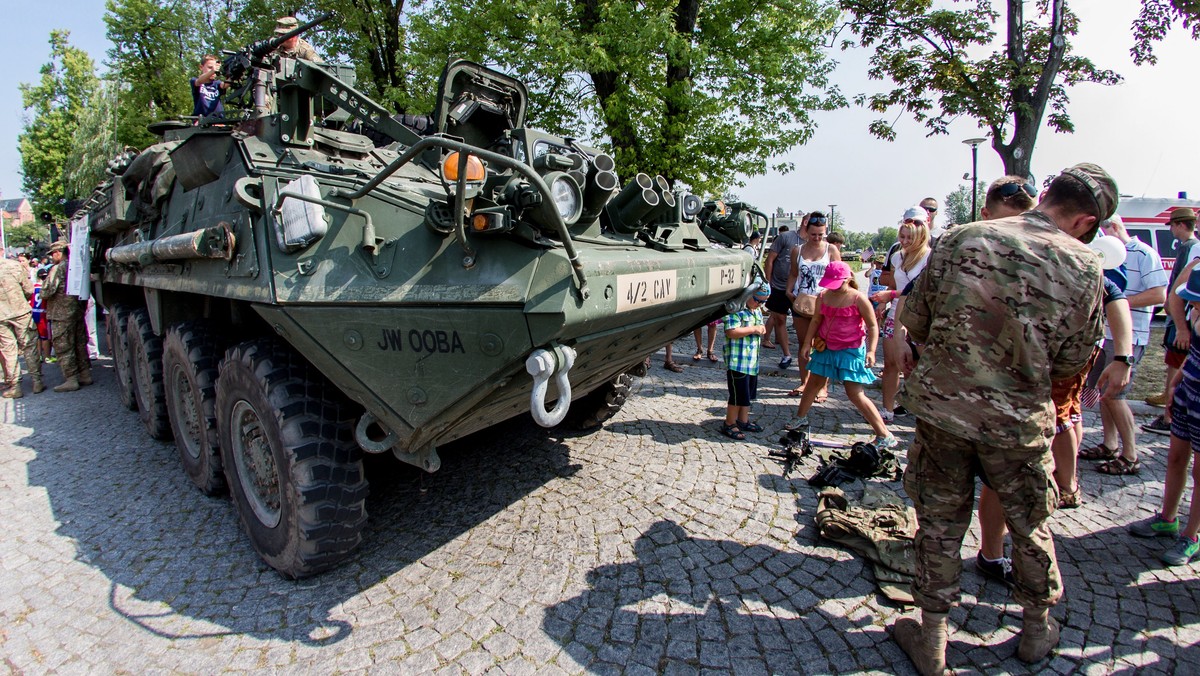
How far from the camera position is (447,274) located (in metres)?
2.37

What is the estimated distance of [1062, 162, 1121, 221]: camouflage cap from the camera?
224 centimetres

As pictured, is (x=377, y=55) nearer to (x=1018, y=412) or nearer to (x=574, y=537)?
(x=574, y=537)

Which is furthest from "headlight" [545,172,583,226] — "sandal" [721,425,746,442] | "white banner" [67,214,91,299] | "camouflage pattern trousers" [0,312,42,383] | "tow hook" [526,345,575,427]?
"camouflage pattern trousers" [0,312,42,383]

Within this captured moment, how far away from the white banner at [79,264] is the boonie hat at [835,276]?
24.7 feet

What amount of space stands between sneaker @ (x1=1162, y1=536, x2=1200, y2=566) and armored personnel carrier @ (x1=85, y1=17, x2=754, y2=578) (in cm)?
242

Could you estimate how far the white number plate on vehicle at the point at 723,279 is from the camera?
3252 millimetres

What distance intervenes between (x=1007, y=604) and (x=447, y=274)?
277cm

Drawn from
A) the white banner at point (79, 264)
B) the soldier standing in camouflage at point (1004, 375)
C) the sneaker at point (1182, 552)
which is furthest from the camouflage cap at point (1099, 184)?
the white banner at point (79, 264)

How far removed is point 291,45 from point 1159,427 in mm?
7190

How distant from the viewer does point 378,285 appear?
2.46m

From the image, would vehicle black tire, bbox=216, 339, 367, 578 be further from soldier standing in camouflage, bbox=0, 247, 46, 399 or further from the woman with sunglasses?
soldier standing in camouflage, bbox=0, 247, 46, 399

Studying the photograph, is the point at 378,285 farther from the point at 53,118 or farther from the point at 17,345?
the point at 53,118

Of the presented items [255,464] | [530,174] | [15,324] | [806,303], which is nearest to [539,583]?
[255,464]

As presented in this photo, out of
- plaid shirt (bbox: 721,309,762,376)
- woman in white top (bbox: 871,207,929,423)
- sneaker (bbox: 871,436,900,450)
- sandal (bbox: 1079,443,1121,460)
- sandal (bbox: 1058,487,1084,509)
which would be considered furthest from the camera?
plaid shirt (bbox: 721,309,762,376)
